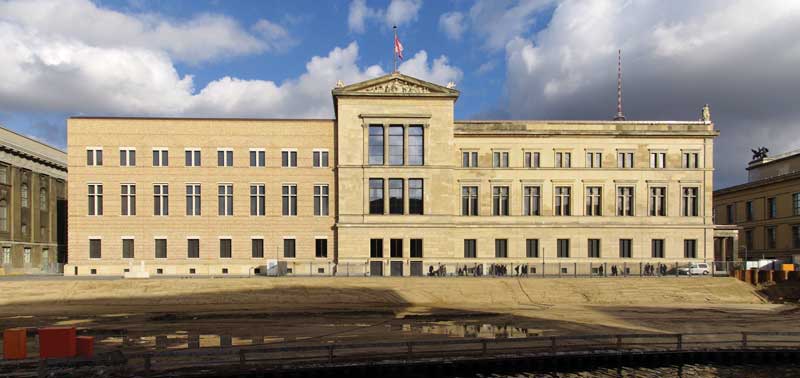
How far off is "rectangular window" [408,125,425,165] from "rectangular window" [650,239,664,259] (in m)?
28.0

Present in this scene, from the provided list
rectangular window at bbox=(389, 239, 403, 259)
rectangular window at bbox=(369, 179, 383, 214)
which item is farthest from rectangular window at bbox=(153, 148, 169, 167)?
rectangular window at bbox=(389, 239, 403, 259)

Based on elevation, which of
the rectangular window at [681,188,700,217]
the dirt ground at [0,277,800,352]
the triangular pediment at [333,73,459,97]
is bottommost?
the dirt ground at [0,277,800,352]

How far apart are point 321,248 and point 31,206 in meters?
41.3

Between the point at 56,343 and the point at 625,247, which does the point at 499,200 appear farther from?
the point at 56,343

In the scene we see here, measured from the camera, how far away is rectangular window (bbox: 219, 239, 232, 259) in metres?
65.8

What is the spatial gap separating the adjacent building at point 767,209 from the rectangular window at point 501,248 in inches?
1264

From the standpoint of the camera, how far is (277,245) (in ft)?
217

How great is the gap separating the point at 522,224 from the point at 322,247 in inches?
890

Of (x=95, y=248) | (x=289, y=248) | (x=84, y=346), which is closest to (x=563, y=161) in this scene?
(x=289, y=248)

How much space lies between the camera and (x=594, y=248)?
68188mm

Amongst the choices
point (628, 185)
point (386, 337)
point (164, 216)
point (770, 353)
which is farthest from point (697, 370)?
point (164, 216)

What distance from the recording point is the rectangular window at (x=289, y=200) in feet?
219

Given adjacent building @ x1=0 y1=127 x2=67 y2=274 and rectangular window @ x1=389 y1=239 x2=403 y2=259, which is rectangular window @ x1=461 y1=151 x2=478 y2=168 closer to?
rectangular window @ x1=389 y1=239 x2=403 y2=259

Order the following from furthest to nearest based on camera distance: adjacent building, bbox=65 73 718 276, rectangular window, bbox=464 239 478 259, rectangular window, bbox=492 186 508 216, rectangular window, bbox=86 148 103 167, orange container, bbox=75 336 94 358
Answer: rectangular window, bbox=492 186 508 216
rectangular window, bbox=464 239 478 259
rectangular window, bbox=86 148 103 167
adjacent building, bbox=65 73 718 276
orange container, bbox=75 336 94 358
